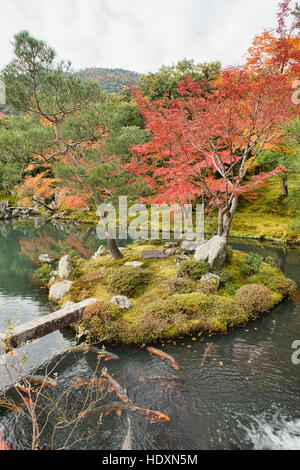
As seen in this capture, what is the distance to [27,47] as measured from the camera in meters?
6.96

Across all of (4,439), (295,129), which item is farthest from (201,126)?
(4,439)

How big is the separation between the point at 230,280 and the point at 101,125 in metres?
7.59

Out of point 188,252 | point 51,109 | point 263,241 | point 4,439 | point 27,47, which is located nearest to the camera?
point 4,439

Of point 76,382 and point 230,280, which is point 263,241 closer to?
point 230,280

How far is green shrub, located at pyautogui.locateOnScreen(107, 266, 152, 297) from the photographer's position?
8.80 metres

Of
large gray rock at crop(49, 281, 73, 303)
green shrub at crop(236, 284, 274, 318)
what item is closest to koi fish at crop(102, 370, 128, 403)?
green shrub at crop(236, 284, 274, 318)

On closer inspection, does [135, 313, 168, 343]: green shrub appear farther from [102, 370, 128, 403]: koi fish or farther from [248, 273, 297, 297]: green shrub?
[248, 273, 297, 297]: green shrub

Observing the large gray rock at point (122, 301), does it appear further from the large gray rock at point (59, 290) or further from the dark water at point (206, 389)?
the large gray rock at point (59, 290)

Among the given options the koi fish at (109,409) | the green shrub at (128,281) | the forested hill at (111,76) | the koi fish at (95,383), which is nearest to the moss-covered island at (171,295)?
the green shrub at (128,281)

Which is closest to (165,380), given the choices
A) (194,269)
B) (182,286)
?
(182,286)

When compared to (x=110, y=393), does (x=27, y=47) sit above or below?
above

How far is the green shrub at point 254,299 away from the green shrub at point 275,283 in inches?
24.0

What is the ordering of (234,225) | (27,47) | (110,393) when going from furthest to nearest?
(234,225)
(27,47)
(110,393)

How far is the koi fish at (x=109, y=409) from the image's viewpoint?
15.3ft
